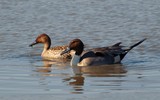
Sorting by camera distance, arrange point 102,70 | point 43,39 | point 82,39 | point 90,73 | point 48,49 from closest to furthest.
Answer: point 90,73 < point 102,70 < point 48,49 < point 43,39 < point 82,39

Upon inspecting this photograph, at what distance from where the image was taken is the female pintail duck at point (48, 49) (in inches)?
591

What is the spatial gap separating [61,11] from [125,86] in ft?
28.4

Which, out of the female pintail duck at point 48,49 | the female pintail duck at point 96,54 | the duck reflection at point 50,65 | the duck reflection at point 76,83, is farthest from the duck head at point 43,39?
the duck reflection at point 76,83

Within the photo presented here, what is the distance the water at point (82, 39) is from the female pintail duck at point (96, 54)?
0.69 feet

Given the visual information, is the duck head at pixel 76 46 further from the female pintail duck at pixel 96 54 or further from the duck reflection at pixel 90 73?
the duck reflection at pixel 90 73

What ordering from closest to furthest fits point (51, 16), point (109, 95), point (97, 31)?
point (109, 95), point (97, 31), point (51, 16)

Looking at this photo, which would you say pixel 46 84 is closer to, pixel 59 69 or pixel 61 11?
pixel 59 69

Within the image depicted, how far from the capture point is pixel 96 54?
46.9 ft

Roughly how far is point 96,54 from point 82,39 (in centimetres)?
179

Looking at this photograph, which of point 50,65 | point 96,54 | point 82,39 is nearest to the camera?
point 50,65

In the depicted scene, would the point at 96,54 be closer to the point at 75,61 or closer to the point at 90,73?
the point at 75,61

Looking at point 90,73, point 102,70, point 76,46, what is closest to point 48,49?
point 76,46

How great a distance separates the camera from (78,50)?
1438 centimetres

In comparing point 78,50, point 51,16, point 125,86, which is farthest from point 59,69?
point 51,16
